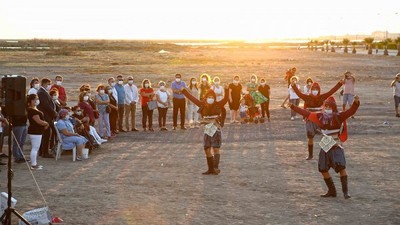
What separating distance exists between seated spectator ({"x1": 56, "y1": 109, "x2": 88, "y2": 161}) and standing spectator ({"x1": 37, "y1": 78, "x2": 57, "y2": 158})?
356 mm

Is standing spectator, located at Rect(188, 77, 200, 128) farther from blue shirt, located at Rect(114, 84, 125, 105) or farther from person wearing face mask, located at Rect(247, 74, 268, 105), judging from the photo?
blue shirt, located at Rect(114, 84, 125, 105)

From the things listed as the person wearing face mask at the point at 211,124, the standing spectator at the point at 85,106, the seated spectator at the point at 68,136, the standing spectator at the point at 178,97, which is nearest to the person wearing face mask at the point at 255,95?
the standing spectator at the point at 178,97

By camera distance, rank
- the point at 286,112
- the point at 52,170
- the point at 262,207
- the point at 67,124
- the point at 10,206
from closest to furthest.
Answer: the point at 10,206 < the point at 262,207 < the point at 52,170 < the point at 67,124 < the point at 286,112

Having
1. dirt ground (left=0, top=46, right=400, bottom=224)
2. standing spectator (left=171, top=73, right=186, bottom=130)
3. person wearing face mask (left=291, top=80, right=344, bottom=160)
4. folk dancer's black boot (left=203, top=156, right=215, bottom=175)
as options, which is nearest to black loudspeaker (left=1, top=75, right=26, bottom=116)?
dirt ground (left=0, top=46, right=400, bottom=224)

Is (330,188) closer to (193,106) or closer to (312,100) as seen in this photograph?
(312,100)

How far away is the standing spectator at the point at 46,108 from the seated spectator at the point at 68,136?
1.17 feet

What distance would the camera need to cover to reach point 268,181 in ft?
38.8

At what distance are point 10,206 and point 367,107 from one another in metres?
19.7

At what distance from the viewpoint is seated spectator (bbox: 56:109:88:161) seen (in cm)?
1420

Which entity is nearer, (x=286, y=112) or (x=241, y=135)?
(x=241, y=135)

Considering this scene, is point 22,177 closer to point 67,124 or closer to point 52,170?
point 52,170

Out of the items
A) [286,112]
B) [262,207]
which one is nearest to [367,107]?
[286,112]

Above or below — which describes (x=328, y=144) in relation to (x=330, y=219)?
above

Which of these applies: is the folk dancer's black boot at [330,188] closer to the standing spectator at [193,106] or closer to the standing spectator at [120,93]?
the standing spectator at [193,106]
